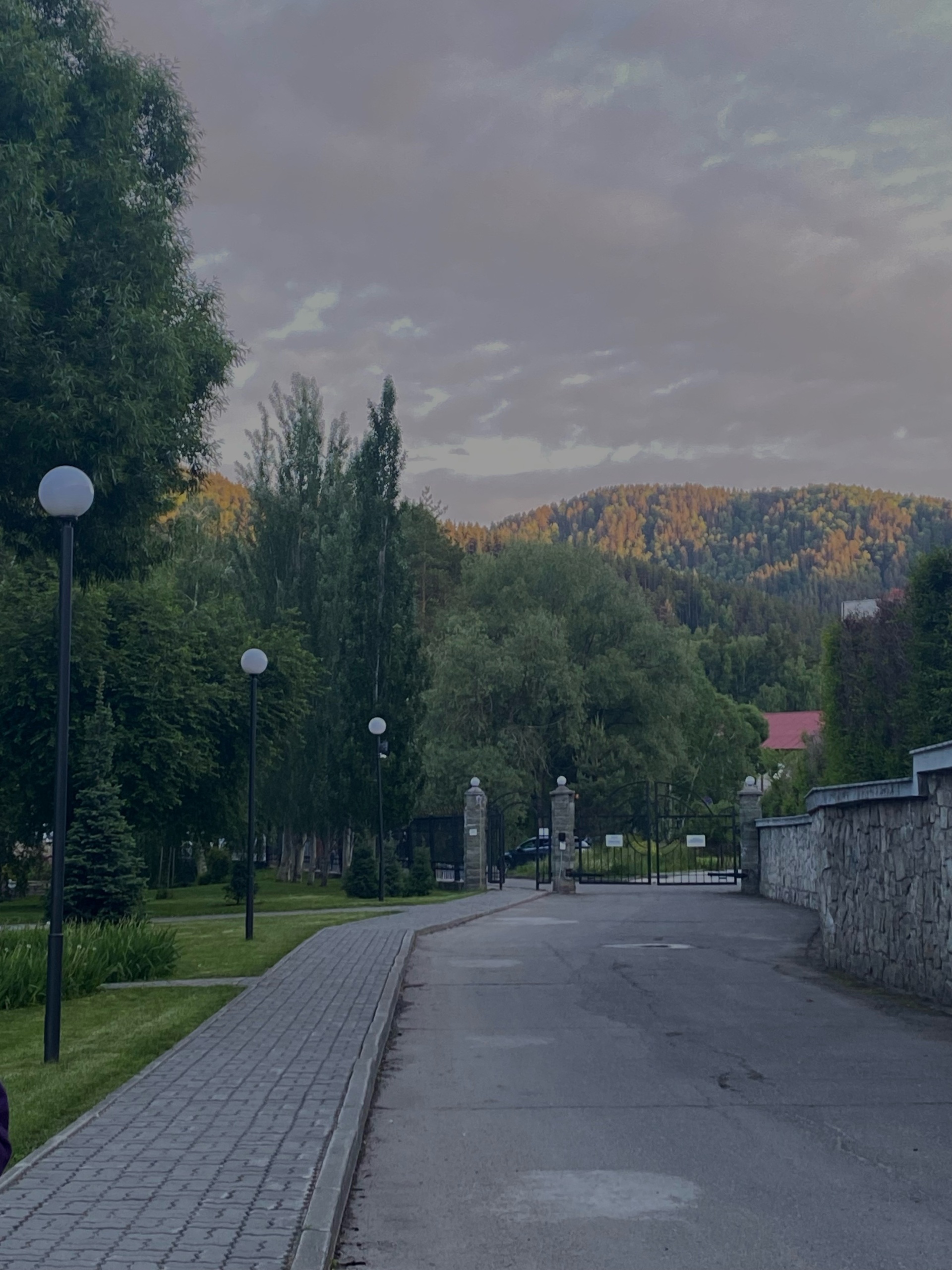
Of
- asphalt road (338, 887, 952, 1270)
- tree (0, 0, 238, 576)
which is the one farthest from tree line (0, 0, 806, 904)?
asphalt road (338, 887, 952, 1270)

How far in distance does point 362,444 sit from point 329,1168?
33.7m

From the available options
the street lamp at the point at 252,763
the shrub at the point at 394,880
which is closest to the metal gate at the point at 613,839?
the shrub at the point at 394,880

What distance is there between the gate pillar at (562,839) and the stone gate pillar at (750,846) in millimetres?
4695

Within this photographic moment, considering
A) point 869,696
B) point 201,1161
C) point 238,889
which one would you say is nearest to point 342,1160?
point 201,1161

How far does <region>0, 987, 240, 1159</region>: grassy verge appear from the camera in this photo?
7.21m

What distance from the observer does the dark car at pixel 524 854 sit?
4937cm

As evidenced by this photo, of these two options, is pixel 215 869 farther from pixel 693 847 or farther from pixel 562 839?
pixel 693 847

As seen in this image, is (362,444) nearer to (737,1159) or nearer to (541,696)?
(541,696)

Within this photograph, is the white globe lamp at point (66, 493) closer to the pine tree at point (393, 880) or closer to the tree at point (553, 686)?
the pine tree at point (393, 880)

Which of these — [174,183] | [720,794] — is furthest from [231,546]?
[720,794]

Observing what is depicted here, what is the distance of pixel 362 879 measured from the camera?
3130 cm

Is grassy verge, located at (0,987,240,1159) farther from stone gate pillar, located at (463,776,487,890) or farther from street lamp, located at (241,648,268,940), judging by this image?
stone gate pillar, located at (463,776,487,890)

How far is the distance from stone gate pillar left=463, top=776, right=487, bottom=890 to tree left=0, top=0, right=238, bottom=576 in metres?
18.9

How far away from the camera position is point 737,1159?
6.32 meters
